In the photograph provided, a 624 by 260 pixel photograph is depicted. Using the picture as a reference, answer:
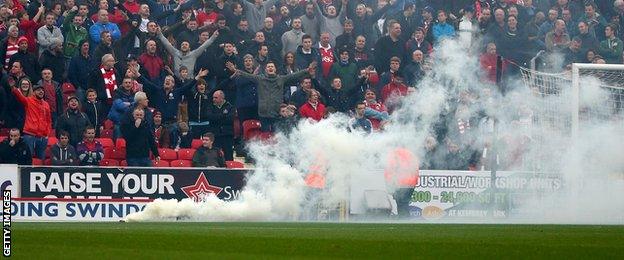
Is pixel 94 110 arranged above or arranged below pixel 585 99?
below

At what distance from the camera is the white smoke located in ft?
90.1

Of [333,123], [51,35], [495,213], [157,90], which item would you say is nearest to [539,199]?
[495,213]

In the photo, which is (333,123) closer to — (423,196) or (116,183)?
(423,196)

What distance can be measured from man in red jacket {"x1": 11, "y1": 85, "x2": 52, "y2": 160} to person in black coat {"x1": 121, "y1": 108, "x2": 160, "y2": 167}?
66.2 inches

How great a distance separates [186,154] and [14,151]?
12.3 ft

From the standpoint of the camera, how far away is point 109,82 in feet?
93.6

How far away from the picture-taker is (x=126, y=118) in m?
27.8

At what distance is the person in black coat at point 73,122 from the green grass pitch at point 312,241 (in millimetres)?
4966

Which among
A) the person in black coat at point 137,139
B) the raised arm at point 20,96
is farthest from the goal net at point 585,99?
the raised arm at point 20,96

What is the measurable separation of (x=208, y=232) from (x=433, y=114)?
Answer: 10700 mm

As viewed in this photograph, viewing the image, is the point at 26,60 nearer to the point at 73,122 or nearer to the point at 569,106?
the point at 73,122

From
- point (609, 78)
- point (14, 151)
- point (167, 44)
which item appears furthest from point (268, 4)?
point (609, 78)

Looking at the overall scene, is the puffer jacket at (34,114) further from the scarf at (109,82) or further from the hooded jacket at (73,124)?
the scarf at (109,82)

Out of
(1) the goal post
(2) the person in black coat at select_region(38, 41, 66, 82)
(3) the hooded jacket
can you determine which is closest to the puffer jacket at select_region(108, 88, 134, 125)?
(3) the hooded jacket
